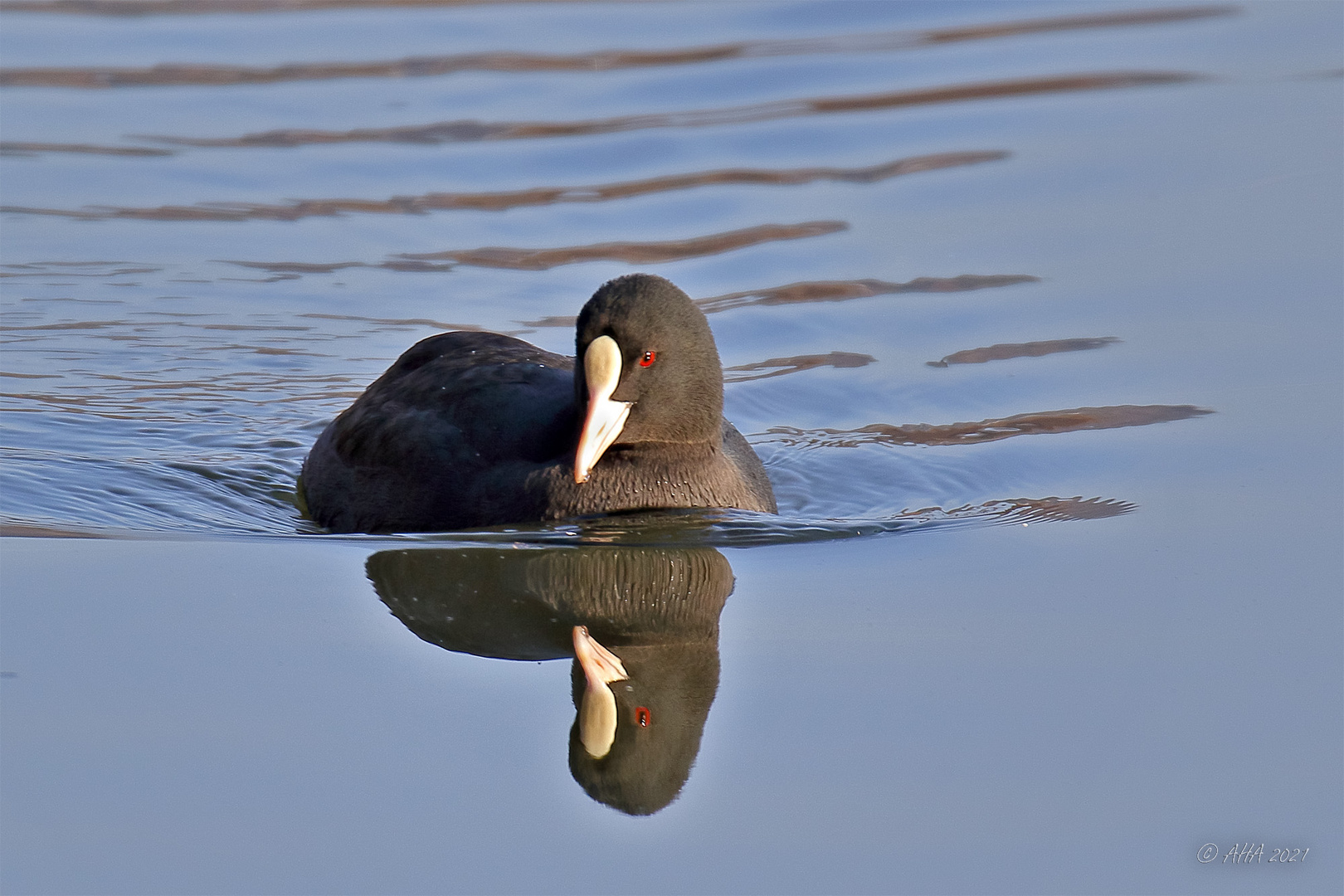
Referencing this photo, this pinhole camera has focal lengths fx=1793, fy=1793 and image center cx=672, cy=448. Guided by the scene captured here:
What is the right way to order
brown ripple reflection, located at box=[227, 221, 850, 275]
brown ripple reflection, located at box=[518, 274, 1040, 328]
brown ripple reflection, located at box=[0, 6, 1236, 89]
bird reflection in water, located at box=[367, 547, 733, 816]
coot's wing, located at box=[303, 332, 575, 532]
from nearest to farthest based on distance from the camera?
1. bird reflection in water, located at box=[367, 547, 733, 816]
2. coot's wing, located at box=[303, 332, 575, 532]
3. brown ripple reflection, located at box=[518, 274, 1040, 328]
4. brown ripple reflection, located at box=[227, 221, 850, 275]
5. brown ripple reflection, located at box=[0, 6, 1236, 89]

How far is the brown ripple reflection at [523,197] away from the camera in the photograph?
1049 cm

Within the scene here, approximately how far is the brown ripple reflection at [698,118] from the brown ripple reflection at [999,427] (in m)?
4.51

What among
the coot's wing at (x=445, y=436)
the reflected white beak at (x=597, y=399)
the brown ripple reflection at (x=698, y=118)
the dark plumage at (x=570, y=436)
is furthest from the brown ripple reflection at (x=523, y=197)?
the reflected white beak at (x=597, y=399)

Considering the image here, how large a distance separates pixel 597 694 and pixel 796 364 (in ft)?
13.5

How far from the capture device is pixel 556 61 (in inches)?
509

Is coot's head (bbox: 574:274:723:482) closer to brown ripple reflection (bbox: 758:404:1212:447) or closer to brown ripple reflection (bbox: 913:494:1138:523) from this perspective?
brown ripple reflection (bbox: 913:494:1138:523)

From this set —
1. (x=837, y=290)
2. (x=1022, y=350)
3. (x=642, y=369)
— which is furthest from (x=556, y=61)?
(x=642, y=369)

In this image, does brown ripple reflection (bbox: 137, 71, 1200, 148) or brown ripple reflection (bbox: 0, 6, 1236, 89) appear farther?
brown ripple reflection (bbox: 0, 6, 1236, 89)

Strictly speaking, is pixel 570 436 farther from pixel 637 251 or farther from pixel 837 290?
pixel 637 251

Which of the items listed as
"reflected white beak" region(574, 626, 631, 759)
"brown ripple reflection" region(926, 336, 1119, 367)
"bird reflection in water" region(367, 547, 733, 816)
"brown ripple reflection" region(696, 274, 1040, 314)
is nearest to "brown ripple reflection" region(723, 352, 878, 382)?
"brown ripple reflection" region(926, 336, 1119, 367)

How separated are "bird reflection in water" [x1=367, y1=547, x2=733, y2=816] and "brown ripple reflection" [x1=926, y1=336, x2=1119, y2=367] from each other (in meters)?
2.95

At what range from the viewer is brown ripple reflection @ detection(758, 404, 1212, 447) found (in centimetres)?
748

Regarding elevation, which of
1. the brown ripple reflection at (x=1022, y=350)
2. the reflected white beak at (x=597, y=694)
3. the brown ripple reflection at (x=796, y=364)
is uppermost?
the brown ripple reflection at (x=1022, y=350)

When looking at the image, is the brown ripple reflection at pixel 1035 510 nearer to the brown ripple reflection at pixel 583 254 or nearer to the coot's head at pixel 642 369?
the coot's head at pixel 642 369
